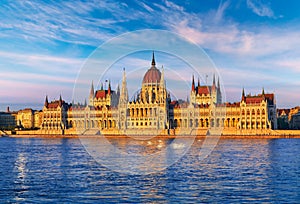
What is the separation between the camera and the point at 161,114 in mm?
138750

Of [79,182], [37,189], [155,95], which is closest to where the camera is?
[37,189]

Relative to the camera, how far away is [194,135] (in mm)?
124938

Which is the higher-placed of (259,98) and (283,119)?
(259,98)

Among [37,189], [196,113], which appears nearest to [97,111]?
[196,113]

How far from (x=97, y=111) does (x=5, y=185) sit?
4692 inches

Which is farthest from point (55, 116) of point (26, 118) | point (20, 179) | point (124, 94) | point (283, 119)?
point (20, 179)

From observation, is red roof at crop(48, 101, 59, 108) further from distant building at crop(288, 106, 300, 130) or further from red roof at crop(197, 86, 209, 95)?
distant building at crop(288, 106, 300, 130)

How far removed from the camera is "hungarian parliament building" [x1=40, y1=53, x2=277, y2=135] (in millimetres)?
132125

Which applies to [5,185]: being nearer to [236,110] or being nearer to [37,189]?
[37,189]

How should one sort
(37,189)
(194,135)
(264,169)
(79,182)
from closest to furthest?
(37,189)
(79,182)
(264,169)
(194,135)

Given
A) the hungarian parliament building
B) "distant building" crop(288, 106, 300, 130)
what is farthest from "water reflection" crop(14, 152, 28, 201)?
"distant building" crop(288, 106, 300, 130)

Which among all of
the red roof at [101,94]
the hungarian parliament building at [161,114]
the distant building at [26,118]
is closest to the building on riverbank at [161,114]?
the hungarian parliament building at [161,114]

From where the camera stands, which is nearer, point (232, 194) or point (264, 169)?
point (232, 194)

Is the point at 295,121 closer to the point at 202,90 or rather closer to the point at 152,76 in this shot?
the point at 202,90
